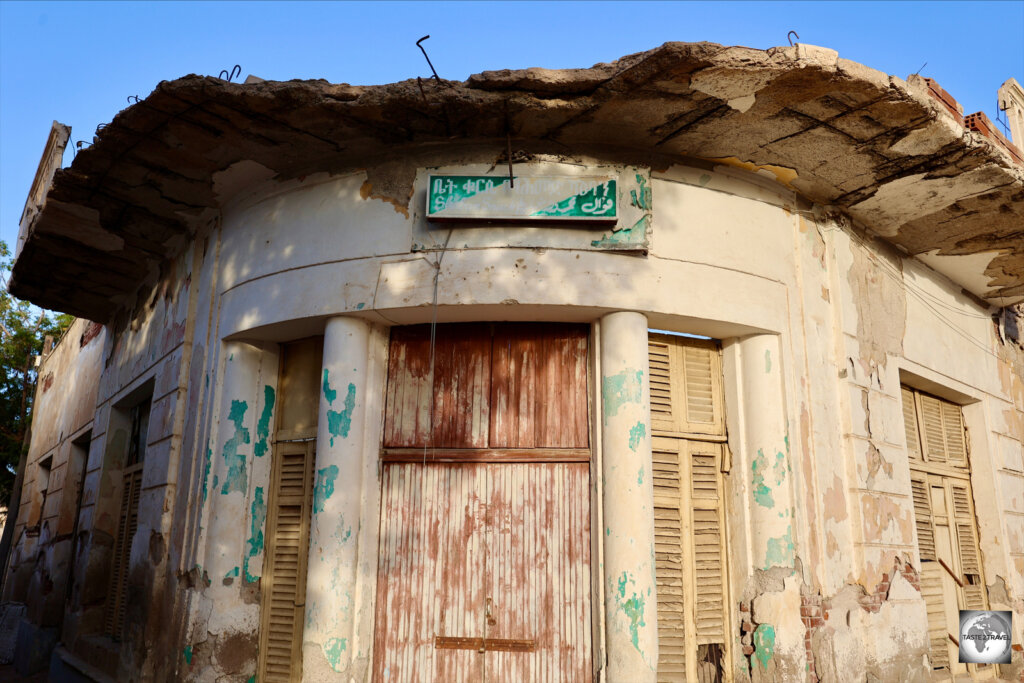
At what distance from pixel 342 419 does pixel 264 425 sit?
3.36ft

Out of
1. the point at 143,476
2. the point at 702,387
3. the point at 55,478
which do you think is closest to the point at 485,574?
the point at 702,387

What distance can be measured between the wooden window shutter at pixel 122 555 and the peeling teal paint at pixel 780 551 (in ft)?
18.7

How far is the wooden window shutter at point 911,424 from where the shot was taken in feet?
24.5

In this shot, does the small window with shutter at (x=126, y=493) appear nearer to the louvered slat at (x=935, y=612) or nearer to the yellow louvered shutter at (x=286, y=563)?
the yellow louvered shutter at (x=286, y=563)

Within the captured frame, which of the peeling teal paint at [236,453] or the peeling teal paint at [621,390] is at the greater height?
the peeling teal paint at [621,390]

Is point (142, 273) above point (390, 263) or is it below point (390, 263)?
above

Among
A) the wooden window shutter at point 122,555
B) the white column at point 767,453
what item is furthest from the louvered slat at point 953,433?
the wooden window shutter at point 122,555

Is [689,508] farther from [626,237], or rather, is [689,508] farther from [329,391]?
[329,391]

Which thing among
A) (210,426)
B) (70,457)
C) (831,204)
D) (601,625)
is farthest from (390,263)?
(70,457)

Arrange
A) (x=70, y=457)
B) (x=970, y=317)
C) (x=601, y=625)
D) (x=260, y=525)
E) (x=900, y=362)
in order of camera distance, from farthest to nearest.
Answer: (x=70, y=457)
(x=970, y=317)
(x=900, y=362)
(x=260, y=525)
(x=601, y=625)

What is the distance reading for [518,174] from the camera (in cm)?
566

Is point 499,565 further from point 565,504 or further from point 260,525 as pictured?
point 260,525

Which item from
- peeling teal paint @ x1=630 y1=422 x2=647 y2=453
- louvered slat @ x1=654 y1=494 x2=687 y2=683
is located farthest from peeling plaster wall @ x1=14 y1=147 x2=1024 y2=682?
peeling teal paint @ x1=630 y1=422 x2=647 y2=453

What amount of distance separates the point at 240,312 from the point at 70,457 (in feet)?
21.5
